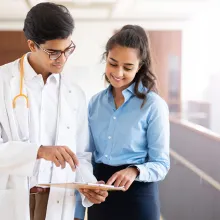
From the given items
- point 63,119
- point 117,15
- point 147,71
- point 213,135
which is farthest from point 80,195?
point 117,15

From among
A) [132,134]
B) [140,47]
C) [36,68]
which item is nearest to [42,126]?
[36,68]

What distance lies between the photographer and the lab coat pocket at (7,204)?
1.17 meters

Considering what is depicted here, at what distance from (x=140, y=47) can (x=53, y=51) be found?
1.11ft

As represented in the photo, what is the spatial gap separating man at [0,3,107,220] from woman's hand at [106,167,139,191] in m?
0.06

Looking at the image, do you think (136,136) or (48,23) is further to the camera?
(136,136)

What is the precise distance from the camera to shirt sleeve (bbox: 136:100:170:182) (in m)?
1.26

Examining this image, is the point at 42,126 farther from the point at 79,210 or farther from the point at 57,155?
the point at 79,210

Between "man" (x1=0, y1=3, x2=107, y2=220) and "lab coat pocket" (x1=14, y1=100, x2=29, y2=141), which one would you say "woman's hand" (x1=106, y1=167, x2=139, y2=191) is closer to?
"man" (x1=0, y1=3, x2=107, y2=220)

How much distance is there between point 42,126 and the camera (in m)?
1.23

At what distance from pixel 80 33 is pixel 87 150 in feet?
12.1

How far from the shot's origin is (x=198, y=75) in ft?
17.1

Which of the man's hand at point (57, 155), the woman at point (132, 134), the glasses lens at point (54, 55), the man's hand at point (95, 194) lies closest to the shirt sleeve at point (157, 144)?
the woman at point (132, 134)

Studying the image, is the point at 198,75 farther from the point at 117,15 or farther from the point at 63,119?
the point at 63,119

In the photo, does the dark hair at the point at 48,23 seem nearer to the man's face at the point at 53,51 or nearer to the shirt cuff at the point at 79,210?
the man's face at the point at 53,51
